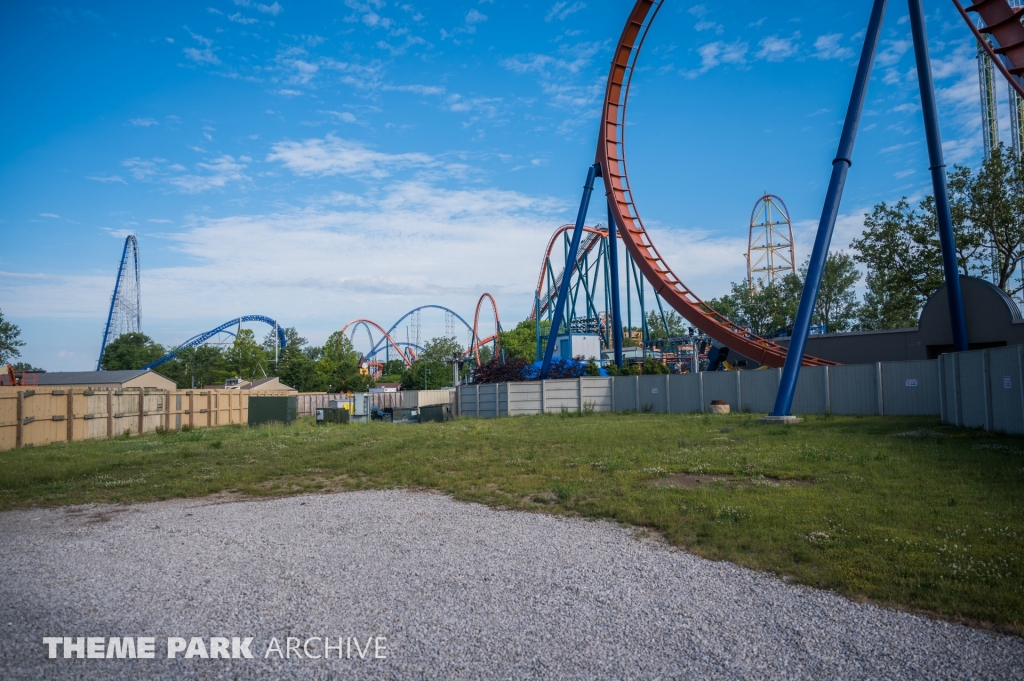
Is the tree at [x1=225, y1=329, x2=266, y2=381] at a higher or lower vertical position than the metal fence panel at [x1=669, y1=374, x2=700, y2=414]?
higher

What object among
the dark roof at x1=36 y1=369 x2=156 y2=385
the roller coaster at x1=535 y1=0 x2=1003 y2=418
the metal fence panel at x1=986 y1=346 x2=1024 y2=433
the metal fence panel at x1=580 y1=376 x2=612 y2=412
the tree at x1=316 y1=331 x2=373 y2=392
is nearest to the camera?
the metal fence panel at x1=986 y1=346 x2=1024 y2=433

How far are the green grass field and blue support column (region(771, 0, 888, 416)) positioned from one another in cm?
207

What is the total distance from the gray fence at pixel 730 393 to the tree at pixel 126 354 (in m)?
62.2

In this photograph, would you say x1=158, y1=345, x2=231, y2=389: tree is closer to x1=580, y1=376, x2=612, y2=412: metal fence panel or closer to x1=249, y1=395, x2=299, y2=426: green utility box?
x1=249, y1=395, x2=299, y2=426: green utility box

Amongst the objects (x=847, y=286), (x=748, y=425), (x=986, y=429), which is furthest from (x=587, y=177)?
(x=847, y=286)

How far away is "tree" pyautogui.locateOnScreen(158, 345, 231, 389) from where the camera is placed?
250ft

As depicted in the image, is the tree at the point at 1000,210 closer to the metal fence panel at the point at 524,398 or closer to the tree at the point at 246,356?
the metal fence panel at the point at 524,398

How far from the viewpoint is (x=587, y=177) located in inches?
1248

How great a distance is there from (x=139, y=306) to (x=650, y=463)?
234 ft

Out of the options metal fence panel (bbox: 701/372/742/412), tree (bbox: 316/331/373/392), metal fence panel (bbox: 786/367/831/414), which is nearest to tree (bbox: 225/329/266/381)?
tree (bbox: 316/331/373/392)

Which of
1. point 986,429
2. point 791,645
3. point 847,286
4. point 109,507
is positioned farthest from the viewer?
point 847,286

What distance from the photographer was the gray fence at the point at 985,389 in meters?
12.3

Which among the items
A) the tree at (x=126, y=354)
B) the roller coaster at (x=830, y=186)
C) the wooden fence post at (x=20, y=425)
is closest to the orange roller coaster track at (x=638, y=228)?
the roller coaster at (x=830, y=186)

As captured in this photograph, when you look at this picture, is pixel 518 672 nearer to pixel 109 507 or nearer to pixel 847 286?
pixel 109 507
